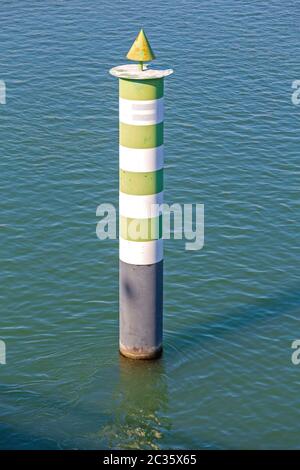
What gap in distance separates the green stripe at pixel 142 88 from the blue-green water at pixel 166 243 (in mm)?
7920

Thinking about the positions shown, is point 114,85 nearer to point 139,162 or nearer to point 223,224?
point 223,224

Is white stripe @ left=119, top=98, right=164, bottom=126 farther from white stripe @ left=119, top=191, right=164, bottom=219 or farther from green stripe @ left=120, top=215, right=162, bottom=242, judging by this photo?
green stripe @ left=120, top=215, right=162, bottom=242

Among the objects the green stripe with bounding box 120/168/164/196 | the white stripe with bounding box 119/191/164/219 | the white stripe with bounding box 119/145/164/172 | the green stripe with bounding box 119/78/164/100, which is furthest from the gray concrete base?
the green stripe with bounding box 119/78/164/100

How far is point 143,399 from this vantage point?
28188mm

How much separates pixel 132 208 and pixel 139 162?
1.26 meters

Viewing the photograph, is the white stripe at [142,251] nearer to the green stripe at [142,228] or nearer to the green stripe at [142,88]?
the green stripe at [142,228]

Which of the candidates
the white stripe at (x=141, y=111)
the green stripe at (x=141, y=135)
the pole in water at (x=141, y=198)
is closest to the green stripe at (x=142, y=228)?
the pole in water at (x=141, y=198)

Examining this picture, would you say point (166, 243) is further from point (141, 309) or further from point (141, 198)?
point (141, 198)

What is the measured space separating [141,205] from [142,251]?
1297 millimetres

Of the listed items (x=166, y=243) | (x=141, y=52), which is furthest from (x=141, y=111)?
(x=166, y=243)

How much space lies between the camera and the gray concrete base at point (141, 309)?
90.6 ft

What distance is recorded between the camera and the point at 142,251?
27.3m
